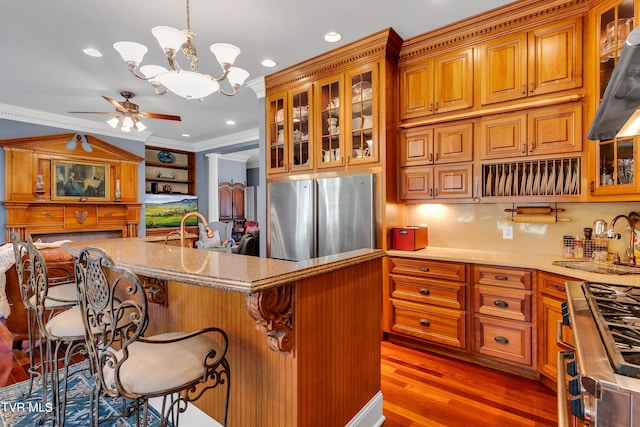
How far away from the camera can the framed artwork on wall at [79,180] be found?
5.51 m

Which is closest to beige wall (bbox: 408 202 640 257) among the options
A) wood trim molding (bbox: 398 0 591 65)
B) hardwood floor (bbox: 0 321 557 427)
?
hardwood floor (bbox: 0 321 557 427)

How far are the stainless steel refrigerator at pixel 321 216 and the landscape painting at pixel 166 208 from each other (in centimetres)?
446

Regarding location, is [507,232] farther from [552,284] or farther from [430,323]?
[430,323]

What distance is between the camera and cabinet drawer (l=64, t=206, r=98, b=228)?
5641 millimetres

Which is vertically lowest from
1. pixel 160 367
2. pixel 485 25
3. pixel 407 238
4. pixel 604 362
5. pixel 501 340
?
pixel 501 340

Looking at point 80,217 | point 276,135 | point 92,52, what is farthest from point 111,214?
point 276,135

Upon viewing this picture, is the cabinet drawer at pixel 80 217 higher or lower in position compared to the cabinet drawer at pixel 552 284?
higher

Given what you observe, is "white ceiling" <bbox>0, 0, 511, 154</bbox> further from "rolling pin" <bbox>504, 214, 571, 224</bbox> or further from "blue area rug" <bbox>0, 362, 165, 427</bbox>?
"blue area rug" <bbox>0, 362, 165, 427</bbox>

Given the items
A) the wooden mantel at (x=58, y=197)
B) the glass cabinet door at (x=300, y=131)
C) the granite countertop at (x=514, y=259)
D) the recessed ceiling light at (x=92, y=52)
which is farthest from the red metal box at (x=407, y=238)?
the wooden mantel at (x=58, y=197)

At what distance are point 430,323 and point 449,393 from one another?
64 centimetres

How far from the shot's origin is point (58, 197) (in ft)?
18.1

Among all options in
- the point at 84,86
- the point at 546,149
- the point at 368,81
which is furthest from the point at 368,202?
the point at 84,86

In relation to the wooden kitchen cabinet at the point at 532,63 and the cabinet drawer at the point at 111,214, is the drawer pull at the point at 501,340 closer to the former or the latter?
the wooden kitchen cabinet at the point at 532,63

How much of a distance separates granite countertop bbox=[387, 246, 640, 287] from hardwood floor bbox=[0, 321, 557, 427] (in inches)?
34.4
